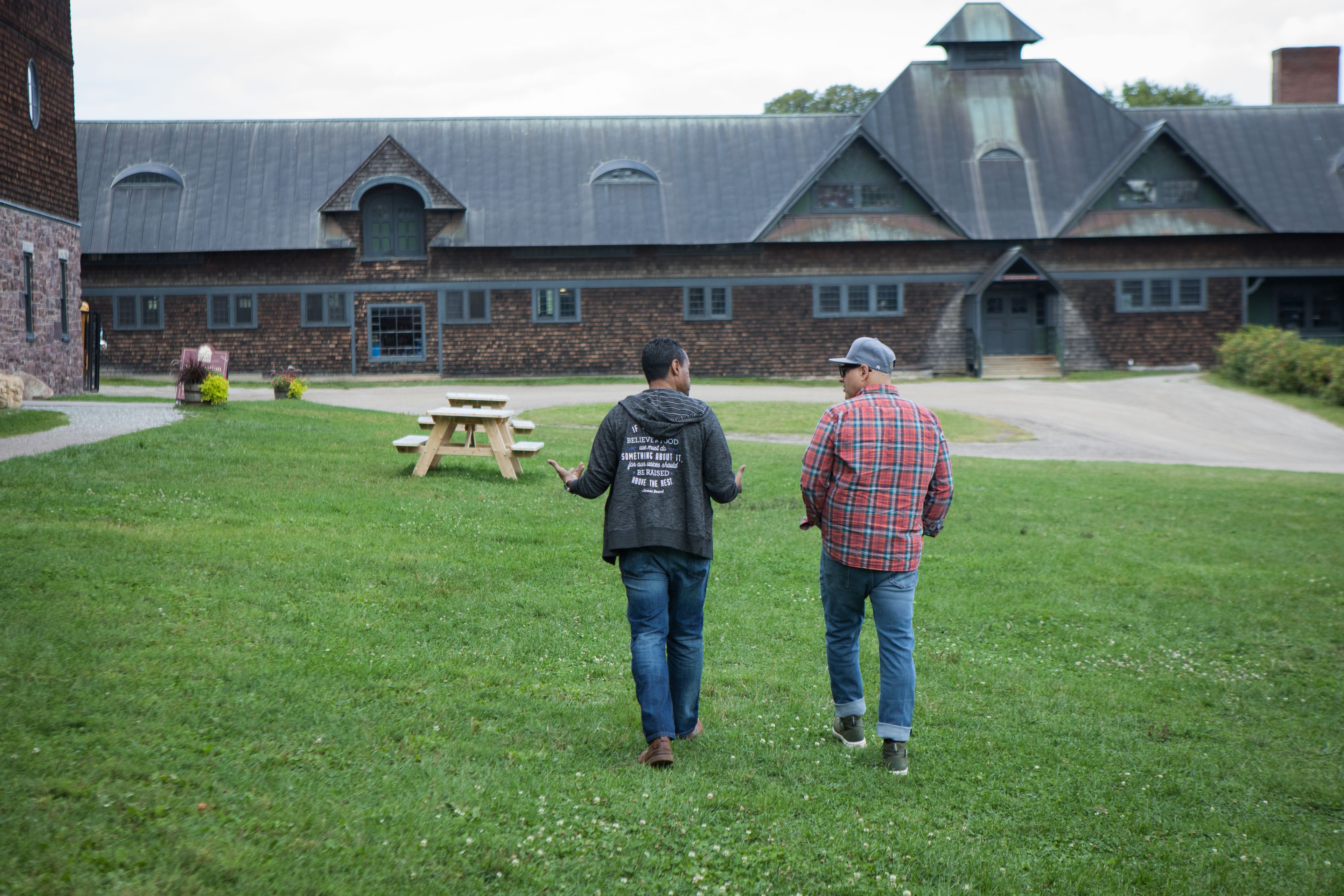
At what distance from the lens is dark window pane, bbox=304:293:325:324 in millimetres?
33125

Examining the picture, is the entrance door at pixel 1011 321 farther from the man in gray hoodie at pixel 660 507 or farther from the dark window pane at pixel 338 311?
the man in gray hoodie at pixel 660 507

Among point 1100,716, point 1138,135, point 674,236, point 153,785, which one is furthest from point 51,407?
point 1138,135

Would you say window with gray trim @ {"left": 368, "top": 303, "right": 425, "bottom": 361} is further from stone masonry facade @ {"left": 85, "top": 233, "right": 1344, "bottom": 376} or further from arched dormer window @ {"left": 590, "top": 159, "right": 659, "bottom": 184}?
arched dormer window @ {"left": 590, "top": 159, "right": 659, "bottom": 184}

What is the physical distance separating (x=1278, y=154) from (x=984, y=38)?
1004 cm

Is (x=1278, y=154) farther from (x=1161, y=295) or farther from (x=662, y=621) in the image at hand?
(x=662, y=621)

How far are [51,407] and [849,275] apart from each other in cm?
2302

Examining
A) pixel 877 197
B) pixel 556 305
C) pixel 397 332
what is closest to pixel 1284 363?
pixel 877 197

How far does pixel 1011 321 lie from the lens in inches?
1355

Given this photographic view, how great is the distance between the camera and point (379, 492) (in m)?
10.7

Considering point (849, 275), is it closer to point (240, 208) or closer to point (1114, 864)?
point (240, 208)

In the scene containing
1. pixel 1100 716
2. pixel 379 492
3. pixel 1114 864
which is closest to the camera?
pixel 1114 864

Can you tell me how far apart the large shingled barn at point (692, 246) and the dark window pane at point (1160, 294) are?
0.18 feet

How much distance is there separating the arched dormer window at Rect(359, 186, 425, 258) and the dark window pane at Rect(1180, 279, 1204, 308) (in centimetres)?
2348

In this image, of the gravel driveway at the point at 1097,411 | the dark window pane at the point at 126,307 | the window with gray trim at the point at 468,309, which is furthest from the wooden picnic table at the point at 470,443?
the dark window pane at the point at 126,307
